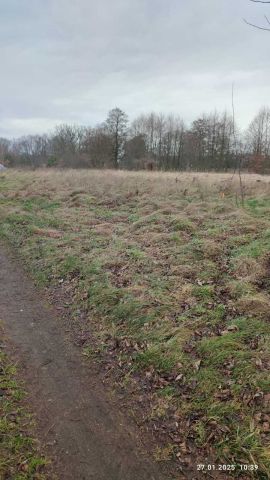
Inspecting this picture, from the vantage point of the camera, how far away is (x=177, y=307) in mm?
5004

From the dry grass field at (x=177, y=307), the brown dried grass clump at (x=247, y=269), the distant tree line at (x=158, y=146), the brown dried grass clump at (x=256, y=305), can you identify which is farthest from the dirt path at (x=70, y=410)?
the distant tree line at (x=158, y=146)

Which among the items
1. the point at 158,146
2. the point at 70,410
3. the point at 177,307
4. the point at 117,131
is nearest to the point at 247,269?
the point at 177,307

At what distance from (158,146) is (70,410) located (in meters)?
59.0

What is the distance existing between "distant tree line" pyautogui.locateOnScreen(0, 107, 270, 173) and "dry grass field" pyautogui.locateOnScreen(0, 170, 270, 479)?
3233 centimetres

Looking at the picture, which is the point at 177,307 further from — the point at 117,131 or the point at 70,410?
the point at 117,131

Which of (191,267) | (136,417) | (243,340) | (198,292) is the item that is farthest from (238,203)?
→ (136,417)

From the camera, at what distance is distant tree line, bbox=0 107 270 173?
46050 millimetres

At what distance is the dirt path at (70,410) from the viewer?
9.27 feet

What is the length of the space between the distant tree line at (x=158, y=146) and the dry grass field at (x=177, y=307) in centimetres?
3233

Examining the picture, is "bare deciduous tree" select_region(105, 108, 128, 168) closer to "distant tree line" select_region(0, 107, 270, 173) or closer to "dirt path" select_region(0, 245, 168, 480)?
"distant tree line" select_region(0, 107, 270, 173)

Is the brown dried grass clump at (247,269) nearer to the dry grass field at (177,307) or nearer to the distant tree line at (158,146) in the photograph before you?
the dry grass field at (177,307)

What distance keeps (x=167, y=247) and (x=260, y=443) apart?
15.9ft

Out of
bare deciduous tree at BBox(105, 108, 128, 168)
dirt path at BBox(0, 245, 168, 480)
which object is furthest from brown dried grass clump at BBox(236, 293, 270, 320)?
bare deciduous tree at BBox(105, 108, 128, 168)

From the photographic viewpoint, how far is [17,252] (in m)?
8.16
